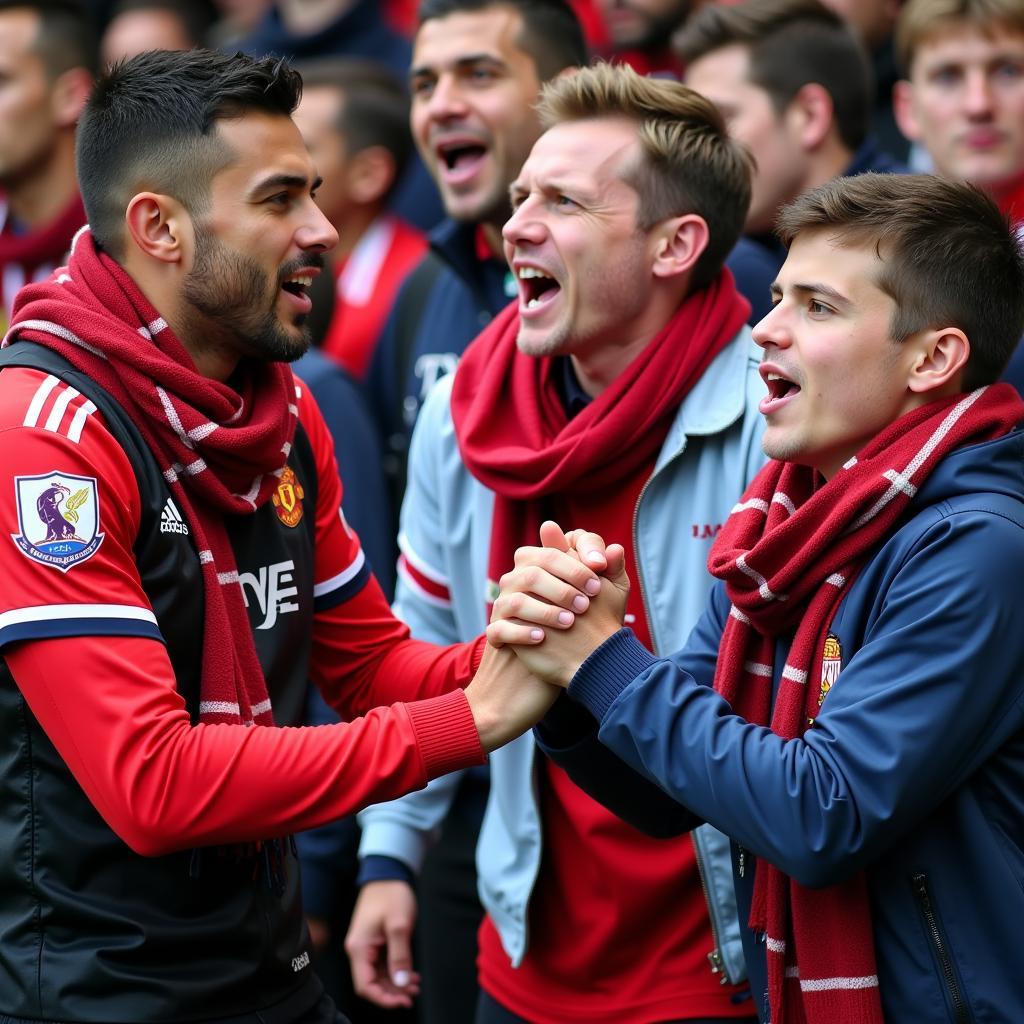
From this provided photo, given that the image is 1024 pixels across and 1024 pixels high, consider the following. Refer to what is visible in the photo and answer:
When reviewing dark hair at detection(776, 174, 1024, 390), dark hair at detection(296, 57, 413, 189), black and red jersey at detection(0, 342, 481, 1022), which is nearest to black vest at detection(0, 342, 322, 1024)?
black and red jersey at detection(0, 342, 481, 1022)

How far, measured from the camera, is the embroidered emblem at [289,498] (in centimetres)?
329

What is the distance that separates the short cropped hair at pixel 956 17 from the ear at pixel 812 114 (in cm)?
40

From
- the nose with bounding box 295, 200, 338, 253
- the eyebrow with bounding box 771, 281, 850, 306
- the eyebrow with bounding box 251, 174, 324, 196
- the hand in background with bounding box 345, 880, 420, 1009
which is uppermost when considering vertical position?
the eyebrow with bounding box 251, 174, 324, 196

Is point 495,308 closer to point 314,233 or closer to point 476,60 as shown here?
point 476,60

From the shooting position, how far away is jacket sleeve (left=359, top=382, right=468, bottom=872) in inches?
160

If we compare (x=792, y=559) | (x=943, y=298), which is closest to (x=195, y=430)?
(x=792, y=559)

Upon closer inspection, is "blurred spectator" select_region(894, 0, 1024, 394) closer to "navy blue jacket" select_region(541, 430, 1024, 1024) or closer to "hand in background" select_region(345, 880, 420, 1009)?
"navy blue jacket" select_region(541, 430, 1024, 1024)

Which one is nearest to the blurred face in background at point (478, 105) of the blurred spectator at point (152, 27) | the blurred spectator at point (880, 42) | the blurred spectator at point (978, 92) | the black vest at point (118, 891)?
the blurred spectator at point (978, 92)

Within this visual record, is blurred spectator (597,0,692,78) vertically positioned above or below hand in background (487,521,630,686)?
above

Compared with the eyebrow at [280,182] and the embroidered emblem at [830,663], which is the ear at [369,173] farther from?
the embroidered emblem at [830,663]

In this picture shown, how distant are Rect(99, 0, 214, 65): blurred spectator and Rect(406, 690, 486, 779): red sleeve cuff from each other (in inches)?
251

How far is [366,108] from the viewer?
273 inches

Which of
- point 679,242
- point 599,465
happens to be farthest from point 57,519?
point 679,242

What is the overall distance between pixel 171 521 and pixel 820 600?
3.76 feet
